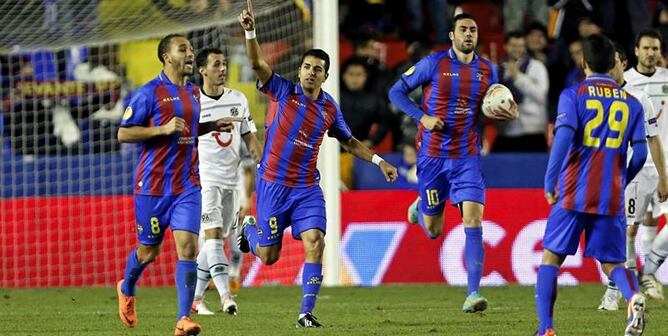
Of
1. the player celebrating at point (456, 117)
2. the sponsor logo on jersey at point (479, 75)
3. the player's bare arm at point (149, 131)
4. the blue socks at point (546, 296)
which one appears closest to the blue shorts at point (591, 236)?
the blue socks at point (546, 296)

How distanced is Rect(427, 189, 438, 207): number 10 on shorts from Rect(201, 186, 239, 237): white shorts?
1.89 meters

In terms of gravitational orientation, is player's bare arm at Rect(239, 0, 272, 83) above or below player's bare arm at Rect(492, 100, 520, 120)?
above

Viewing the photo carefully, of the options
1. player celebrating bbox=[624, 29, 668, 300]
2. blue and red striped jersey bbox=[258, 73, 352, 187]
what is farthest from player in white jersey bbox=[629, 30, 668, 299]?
blue and red striped jersey bbox=[258, 73, 352, 187]

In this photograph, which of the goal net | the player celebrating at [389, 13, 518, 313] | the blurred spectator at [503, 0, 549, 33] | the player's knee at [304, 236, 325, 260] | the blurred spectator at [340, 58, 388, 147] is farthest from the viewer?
the blurred spectator at [503, 0, 549, 33]

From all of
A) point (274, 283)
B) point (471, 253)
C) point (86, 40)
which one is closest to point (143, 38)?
point (86, 40)

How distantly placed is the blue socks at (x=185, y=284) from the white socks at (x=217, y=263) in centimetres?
266

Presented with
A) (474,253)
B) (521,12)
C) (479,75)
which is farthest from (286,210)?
(521,12)

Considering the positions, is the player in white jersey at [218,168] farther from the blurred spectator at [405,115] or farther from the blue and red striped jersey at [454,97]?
the blurred spectator at [405,115]

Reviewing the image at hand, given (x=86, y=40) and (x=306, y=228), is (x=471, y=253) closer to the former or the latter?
(x=306, y=228)

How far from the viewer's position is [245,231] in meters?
11.6

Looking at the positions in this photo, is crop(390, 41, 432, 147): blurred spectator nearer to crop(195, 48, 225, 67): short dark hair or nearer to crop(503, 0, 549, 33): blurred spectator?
crop(503, 0, 549, 33): blurred spectator

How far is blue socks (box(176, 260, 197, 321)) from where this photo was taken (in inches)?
378

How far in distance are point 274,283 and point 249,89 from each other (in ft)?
8.76

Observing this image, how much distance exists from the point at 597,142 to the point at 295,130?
3.12 metres
